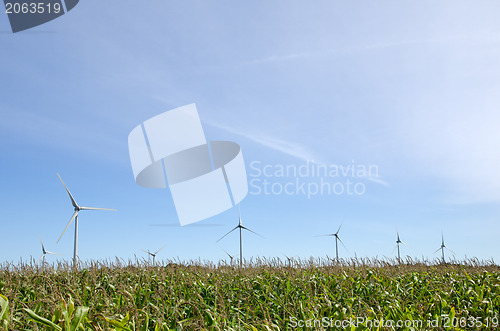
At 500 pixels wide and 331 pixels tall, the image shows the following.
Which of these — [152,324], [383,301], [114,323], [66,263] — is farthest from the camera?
[66,263]

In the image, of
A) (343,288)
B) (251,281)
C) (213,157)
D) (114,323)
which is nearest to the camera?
(114,323)

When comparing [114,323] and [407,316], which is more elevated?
[114,323]

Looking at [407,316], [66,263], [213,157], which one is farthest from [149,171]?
[407,316]

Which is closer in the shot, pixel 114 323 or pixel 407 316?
pixel 114 323

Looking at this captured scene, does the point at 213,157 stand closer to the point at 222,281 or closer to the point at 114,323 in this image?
the point at 222,281

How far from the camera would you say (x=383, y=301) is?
11.8 meters

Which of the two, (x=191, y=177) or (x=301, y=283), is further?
(x=191, y=177)

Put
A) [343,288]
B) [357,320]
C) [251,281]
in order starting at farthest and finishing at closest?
[251,281] < [343,288] < [357,320]

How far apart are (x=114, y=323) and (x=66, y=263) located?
16.3 m

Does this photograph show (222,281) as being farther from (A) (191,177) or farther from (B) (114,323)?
(A) (191,177)

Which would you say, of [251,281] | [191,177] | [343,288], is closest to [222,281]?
[251,281]

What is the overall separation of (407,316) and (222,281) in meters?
8.48

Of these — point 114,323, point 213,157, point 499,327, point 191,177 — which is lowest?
point 499,327

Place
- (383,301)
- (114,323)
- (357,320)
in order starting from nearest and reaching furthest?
(114,323) < (357,320) < (383,301)
